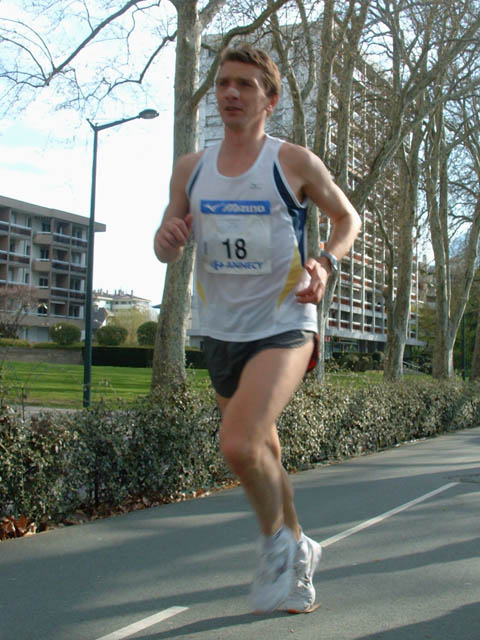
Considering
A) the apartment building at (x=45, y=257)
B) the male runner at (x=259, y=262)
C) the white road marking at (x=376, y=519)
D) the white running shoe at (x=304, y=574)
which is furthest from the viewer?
the apartment building at (x=45, y=257)

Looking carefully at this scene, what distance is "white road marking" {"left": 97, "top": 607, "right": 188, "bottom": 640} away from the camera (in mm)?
3637

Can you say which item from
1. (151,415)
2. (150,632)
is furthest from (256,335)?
(151,415)

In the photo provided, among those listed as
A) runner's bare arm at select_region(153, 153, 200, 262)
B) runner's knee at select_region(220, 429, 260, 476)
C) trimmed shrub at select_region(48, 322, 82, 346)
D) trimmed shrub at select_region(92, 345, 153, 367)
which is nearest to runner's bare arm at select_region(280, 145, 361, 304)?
runner's bare arm at select_region(153, 153, 200, 262)

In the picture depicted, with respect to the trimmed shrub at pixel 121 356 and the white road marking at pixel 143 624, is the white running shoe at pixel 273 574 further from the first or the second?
the trimmed shrub at pixel 121 356

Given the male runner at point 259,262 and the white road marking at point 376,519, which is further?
the white road marking at point 376,519

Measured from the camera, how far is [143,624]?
151 inches

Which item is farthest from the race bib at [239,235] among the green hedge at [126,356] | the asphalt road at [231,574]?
the green hedge at [126,356]

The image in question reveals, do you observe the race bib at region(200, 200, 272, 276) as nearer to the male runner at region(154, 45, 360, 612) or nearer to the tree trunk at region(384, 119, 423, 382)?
the male runner at region(154, 45, 360, 612)

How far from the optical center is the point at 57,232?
9781 centimetres

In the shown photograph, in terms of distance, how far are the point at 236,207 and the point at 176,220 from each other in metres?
Result: 0.26

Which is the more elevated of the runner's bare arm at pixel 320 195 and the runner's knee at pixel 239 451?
the runner's bare arm at pixel 320 195

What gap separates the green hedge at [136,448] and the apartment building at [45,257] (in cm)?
7952

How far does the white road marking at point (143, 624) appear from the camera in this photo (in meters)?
3.64

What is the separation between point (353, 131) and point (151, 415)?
1541 centimetres
